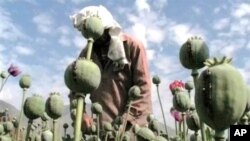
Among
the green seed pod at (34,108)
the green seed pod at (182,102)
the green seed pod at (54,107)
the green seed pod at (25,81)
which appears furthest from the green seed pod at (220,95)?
the green seed pod at (25,81)

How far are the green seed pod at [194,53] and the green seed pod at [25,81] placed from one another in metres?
1.89

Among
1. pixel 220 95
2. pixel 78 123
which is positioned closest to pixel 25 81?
pixel 78 123

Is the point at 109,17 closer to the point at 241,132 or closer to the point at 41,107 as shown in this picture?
the point at 41,107

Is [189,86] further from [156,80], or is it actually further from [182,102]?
[182,102]

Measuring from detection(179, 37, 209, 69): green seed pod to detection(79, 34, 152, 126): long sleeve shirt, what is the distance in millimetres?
3087

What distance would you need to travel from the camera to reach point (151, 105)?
5.00m

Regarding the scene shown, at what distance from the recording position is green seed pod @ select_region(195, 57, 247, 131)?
113 cm

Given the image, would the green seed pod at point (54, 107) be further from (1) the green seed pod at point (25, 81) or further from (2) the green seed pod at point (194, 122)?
(1) the green seed pod at point (25, 81)

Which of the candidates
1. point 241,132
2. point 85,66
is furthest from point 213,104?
point 85,66

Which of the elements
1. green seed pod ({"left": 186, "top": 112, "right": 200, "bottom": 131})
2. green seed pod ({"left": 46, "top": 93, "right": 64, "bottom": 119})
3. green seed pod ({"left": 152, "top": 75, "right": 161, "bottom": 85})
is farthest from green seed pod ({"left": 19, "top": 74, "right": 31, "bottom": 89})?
green seed pod ({"left": 186, "top": 112, "right": 200, "bottom": 131})

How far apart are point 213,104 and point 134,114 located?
11.8 ft

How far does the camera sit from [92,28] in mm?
1519

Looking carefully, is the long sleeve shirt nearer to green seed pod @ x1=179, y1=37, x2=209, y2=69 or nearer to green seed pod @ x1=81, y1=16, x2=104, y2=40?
green seed pod @ x1=179, y1=37, x2=209, y2=69

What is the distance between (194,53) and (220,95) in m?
0.50
